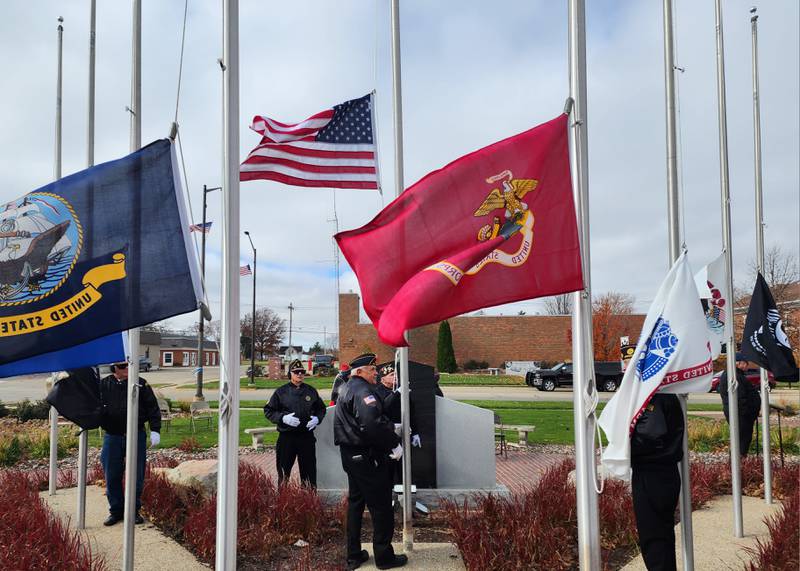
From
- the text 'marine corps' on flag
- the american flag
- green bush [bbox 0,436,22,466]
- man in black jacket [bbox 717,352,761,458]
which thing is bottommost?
green bush [bbox 0,436,22,466]

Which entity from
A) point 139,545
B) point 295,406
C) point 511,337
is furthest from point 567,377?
point 139,545

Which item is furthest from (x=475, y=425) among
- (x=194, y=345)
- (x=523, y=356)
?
(x=194, y=345)

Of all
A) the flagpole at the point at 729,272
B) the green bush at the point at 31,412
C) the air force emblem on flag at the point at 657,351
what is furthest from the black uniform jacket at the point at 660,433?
the green bush at the point at 31,412

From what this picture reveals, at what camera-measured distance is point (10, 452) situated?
12586mm

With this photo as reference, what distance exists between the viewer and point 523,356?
1897 inches

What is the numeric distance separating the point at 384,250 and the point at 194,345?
361 ft

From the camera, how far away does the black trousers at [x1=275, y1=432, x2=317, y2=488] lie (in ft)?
26.8

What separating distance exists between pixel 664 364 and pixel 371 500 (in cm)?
298

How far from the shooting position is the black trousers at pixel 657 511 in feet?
14.2

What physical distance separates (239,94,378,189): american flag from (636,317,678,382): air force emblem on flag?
4071 mm

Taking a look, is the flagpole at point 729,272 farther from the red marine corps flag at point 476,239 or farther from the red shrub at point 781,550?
the red marine corps flag at point 476,239

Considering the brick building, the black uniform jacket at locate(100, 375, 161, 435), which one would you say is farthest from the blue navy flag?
the brick building

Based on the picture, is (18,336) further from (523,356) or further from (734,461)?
(523,356)

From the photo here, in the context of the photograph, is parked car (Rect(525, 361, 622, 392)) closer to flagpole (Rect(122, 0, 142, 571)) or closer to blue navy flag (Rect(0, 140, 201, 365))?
flagpole (Rect(122, 0, 142, 571))
